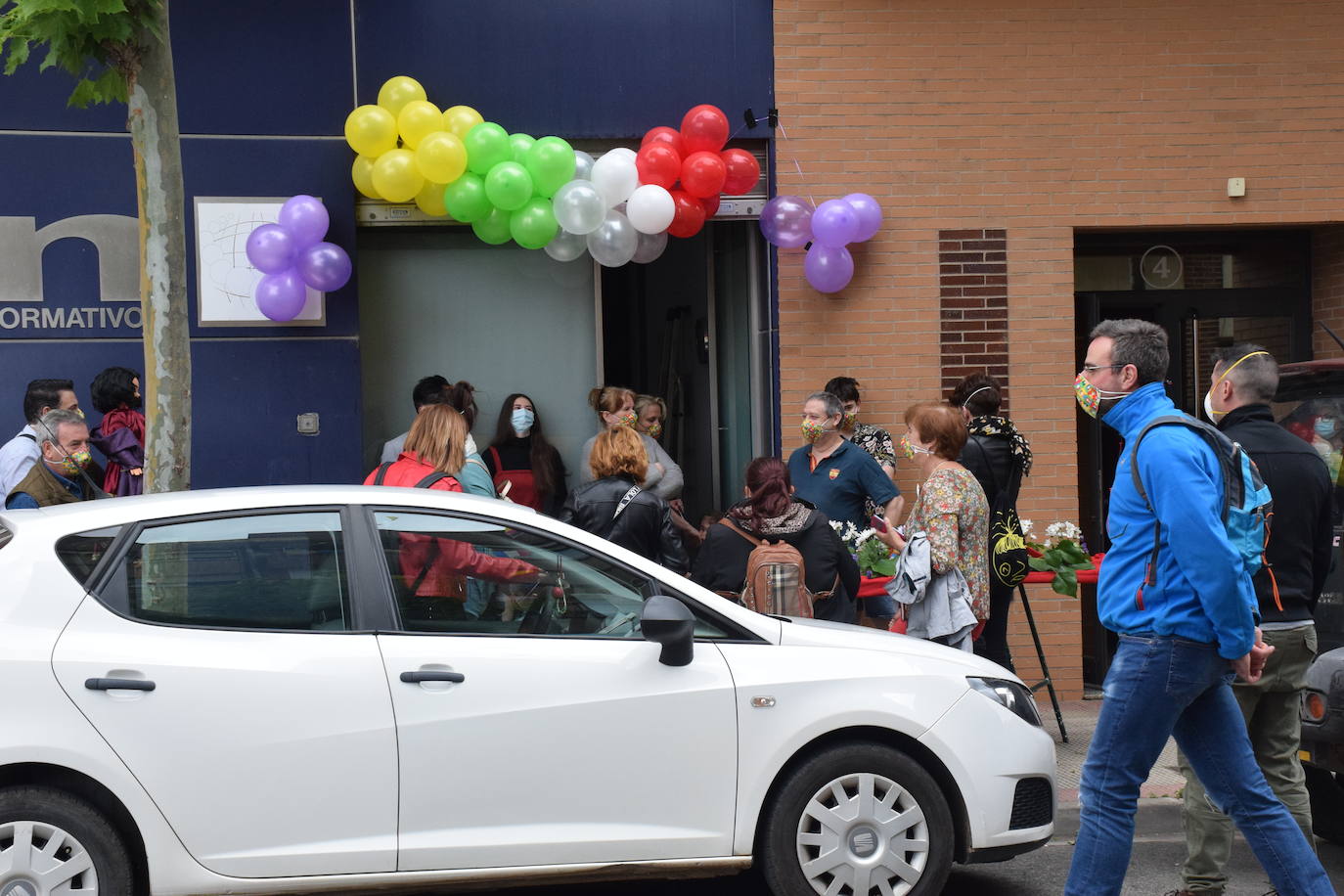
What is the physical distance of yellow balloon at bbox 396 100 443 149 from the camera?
838cm

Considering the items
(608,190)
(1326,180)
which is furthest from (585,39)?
(1326,180)

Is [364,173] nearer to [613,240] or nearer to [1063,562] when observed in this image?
[613,240]

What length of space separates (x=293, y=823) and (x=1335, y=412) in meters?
4.82

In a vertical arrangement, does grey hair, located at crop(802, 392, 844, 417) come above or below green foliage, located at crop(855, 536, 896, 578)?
above

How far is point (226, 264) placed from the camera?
348 inches

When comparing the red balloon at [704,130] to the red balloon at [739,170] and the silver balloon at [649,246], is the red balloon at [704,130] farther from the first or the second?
the silver balloon at [649,246]

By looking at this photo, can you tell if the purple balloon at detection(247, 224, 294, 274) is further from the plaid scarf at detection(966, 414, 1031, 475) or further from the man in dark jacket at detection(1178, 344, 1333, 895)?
the man in dark jacket at detection(1178, 344, 1333, 895)

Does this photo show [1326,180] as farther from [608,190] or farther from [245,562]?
[245,562]

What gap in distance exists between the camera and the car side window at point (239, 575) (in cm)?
458

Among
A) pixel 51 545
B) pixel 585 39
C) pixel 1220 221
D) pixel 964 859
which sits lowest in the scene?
pixel 964 859

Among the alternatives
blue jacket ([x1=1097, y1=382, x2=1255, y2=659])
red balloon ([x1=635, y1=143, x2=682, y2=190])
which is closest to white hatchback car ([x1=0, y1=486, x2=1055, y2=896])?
blue jacket ([x1=1097, y1=382, x2=1255, y2=659])

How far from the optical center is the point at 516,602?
482 centimetres

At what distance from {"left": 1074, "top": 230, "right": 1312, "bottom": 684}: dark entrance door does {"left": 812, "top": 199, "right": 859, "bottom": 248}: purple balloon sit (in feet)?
7.00

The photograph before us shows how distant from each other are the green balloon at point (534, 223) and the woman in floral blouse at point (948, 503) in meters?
2.80
